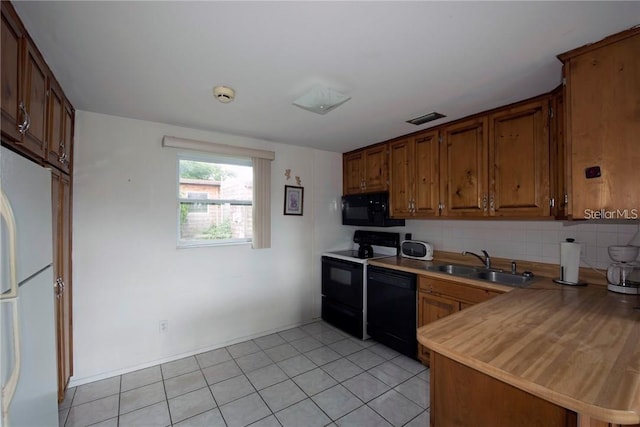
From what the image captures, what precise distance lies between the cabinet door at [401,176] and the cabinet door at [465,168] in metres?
0.35

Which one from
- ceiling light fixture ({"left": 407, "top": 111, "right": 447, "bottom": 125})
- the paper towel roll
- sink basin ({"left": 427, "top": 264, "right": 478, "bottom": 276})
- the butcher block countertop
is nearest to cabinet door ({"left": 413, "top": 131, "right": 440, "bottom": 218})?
ceiling light fixture ({"left": 407, "top": 111, "right": 447, "bottom": 125})

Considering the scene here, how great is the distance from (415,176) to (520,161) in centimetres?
92

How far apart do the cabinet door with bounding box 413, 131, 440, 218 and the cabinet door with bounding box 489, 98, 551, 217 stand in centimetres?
48

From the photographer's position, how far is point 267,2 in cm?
111

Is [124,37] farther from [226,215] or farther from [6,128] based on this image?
[226,215]

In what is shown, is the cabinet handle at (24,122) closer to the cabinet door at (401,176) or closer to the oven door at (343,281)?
the oven door at (343,281)

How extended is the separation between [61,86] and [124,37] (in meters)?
0.91

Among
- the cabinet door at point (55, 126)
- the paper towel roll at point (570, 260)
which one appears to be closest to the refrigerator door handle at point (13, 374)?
the cabinet door at point (55, 126)

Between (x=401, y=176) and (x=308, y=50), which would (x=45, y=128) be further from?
(x=401, y=176)

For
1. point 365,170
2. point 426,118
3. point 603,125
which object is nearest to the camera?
point 603,125

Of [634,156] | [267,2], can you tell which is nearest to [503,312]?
[634,156]

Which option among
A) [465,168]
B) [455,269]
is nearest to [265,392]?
[455,269]

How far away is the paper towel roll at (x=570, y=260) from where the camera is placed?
76.4 inches

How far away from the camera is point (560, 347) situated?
3.40 ft
